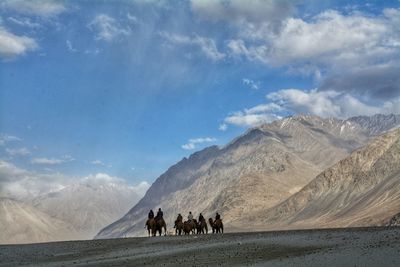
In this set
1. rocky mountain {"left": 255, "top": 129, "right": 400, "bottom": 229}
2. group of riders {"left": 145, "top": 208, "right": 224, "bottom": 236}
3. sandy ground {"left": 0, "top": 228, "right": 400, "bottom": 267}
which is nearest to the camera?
sandy ground {"left": 0, "top": 228, "right": 400, "bottom": 267}

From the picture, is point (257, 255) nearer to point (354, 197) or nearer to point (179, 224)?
point (179, 224)

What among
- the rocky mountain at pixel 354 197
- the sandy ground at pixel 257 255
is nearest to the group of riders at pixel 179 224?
the sandy ground at pixel 257 255

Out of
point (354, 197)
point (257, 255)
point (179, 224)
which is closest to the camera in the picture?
point (257, 255)

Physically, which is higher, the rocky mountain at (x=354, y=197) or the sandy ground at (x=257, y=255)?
the rocky mountain at (x=354, y=197)

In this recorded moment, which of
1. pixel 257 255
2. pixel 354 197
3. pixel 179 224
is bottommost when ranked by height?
pixel 257 255

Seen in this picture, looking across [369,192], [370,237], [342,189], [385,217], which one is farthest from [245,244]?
[342,189]

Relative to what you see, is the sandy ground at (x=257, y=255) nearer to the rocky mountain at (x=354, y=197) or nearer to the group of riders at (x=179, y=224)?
the group of riders at (x=179, y=224)

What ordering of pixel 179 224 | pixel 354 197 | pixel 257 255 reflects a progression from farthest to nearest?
1. pixel 354 197
2. pixel 179 224
3. pixel 257 255

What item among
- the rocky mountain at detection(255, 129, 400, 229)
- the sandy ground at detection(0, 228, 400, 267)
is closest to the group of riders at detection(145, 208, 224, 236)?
the sandy ground at detection(0, 228, 400, 267)

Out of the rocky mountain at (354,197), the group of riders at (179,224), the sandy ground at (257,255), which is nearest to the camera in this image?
the sandy ground at (257,255)

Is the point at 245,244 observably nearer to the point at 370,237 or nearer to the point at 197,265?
the point at 370,237

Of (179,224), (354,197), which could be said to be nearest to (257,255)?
(179,224)

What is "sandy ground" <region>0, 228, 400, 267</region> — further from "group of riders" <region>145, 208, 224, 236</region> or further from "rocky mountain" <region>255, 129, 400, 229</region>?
"rocky mountain" <region>255, 129, 400, 229</region>

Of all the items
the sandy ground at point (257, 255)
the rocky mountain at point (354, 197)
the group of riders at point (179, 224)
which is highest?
the rocky mountain at point (354, 197)
